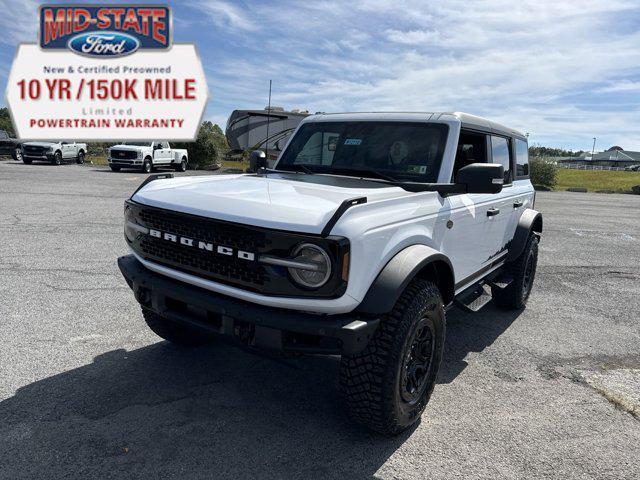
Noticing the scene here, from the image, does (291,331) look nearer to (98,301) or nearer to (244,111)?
(98,301)

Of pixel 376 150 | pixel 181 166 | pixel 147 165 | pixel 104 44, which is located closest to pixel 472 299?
pixel 376 150

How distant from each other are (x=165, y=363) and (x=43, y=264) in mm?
3335

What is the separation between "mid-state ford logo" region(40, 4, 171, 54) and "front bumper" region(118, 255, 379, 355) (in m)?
13.4

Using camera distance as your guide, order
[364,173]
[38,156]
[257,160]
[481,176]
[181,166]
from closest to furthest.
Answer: [481,176] → [364,173] → [257,160] → [38,156] → [181,166]

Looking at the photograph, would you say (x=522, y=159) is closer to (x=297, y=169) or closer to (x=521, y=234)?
(x=521, y=234)

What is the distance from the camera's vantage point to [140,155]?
76.1 ft

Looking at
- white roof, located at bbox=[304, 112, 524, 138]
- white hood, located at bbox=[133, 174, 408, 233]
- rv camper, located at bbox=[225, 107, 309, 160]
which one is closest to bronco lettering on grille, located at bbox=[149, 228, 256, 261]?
white hood, located at bbox=[133, 174, 408, 233]

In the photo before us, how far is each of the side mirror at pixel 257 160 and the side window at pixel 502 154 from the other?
2.12 meters

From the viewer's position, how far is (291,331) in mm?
2377

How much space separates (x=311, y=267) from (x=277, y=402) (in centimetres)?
123

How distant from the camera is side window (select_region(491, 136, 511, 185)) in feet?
15.0

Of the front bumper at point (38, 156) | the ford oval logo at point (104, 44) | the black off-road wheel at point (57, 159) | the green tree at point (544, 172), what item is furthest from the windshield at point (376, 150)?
the green tree at point (544, 172)

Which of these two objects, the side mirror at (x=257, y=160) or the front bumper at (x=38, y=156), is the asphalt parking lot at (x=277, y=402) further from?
the front bumper at (x=38, y=156)

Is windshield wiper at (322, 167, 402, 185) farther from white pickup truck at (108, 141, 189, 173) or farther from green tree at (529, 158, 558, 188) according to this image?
green tree at (529, 158, 558, 188)
